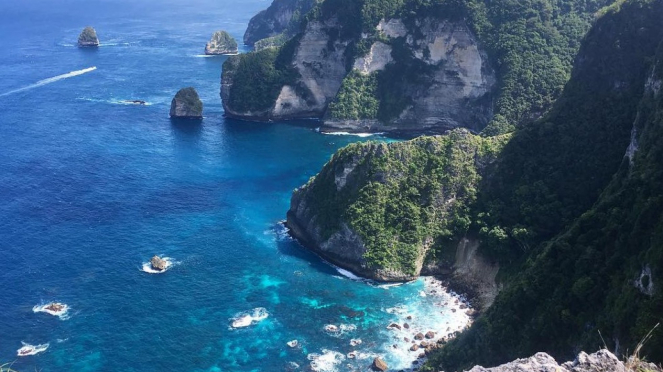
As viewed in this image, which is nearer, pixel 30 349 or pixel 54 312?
pixel 30 349

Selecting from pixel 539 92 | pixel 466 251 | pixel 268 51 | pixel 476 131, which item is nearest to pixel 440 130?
pixel 476 131

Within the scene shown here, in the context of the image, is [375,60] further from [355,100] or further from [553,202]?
[553,202]

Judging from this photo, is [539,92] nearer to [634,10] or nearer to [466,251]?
[634,10]

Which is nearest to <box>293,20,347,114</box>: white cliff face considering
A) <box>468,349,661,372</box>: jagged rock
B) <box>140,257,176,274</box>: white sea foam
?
<box>140,257,176,274</box>: white sea foam

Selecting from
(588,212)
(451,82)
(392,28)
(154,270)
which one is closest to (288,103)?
(392,28)

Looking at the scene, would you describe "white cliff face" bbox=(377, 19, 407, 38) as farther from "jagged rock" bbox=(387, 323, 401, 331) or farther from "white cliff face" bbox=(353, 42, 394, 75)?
"jagged rock" bbox=(387, 323, 401, 331)
